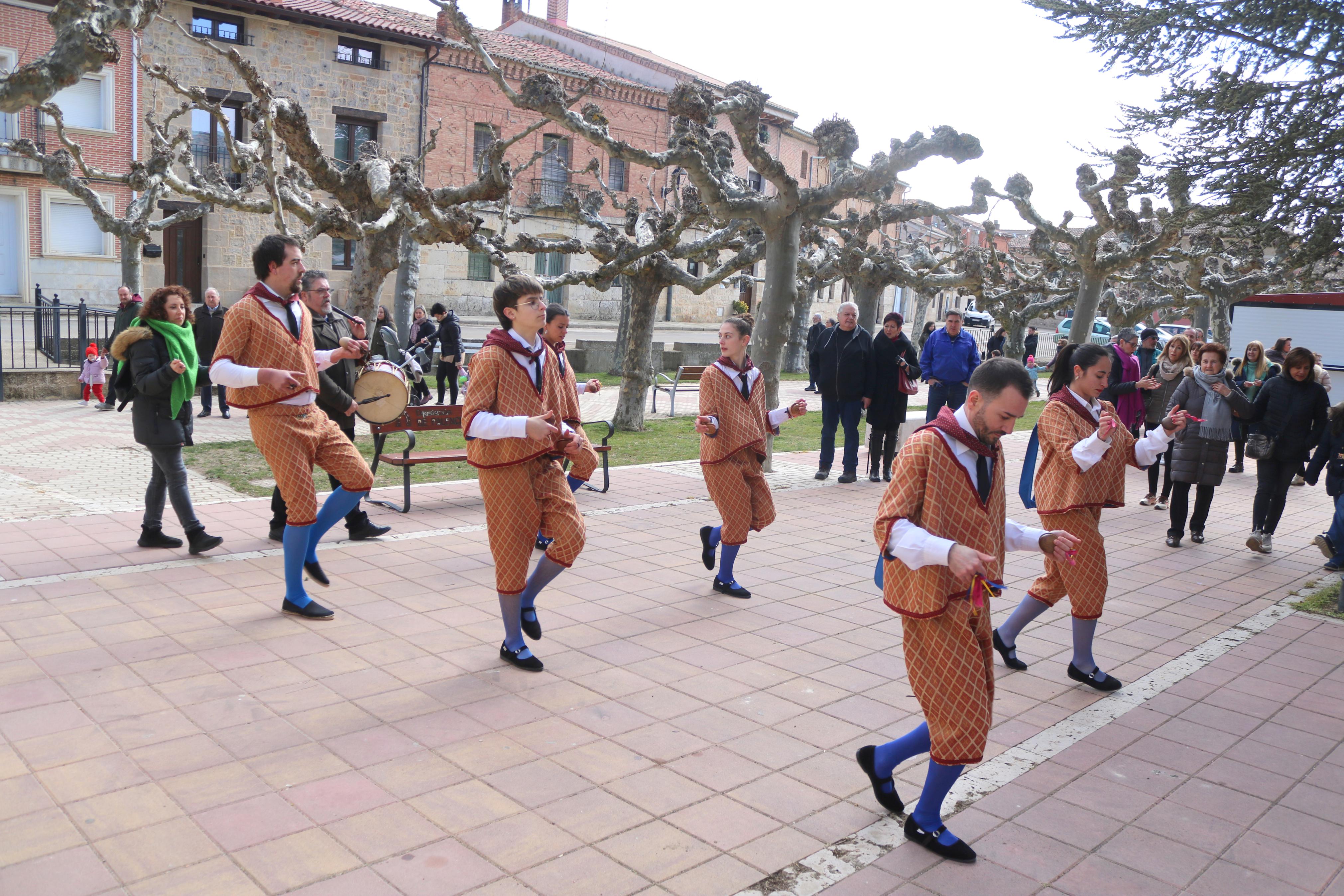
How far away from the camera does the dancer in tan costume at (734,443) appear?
20.7ft

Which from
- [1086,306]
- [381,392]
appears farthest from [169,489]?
[1086,306]

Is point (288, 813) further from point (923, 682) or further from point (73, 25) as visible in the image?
point (73, 25)

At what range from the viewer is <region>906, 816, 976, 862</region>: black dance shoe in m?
3.30

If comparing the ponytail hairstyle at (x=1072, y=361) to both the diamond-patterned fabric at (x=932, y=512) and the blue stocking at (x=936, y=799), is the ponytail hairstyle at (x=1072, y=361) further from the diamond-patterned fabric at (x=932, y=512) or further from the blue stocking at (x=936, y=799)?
the blue stocking at (x=936, y=799)

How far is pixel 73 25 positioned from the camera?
5.52 m

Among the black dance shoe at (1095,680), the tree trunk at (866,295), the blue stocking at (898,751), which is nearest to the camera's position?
the blue stocking at (898,751)

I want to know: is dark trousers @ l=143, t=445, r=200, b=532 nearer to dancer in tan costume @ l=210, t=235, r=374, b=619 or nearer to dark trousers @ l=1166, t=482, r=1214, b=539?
dancer in tan costume @ l=210, t=235, r=374, b=619

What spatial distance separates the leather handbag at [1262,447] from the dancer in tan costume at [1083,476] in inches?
159

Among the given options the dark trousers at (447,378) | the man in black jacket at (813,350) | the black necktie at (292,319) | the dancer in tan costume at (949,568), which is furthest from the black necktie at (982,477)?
the dark trousers at (447,378)

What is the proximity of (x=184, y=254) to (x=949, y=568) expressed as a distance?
32793 mm

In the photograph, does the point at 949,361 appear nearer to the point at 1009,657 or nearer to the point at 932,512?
the point at 1009,657

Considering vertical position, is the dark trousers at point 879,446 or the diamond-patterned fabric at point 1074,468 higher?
the diamond-patterned fabric at point 1074,468

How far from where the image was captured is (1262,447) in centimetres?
830

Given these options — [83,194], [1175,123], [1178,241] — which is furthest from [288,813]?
[83,194]
